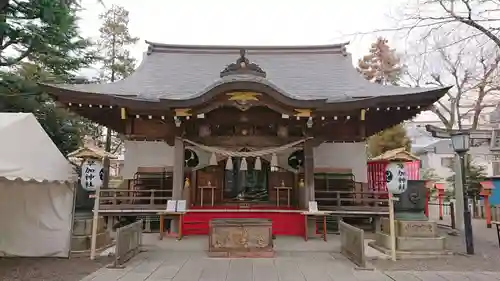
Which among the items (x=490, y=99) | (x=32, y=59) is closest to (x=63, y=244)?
(x=32, y=59)

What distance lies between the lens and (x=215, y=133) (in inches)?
369

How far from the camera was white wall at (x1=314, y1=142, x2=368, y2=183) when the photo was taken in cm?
1065

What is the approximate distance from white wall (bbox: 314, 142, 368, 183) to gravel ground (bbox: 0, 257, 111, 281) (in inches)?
267

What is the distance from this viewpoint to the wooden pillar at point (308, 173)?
8.59 m

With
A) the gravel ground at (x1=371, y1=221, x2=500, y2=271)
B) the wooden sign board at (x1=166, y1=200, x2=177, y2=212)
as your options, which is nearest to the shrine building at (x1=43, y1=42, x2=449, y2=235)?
the wooden sign board at (x1=166, y1=200, x2=177, y2=212)

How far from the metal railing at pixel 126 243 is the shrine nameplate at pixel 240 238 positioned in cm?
145

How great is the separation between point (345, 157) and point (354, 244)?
16.6ft

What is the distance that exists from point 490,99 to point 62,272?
21.4 metres

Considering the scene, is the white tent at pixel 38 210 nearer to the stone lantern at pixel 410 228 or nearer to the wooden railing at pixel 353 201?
the wooden railing at pixel 353 201

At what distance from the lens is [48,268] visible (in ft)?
18.0

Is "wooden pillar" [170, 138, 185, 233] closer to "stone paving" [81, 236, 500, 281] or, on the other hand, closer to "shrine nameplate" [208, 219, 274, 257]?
"stone paving" [81, 236, 500, 281]

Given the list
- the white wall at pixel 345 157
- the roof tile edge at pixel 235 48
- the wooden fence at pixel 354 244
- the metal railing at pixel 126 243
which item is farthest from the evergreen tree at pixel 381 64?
the metal railing at pixel 126 243

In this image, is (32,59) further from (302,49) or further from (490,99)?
(490,99)

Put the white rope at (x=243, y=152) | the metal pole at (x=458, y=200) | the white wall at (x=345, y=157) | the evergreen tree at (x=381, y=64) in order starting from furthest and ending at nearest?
the evergreen tree at (x=381, y=64) → the white wall at (x=345, y=157) → the metal pole at (x=458, y=200) → the white rope at (x=243, y=152)
